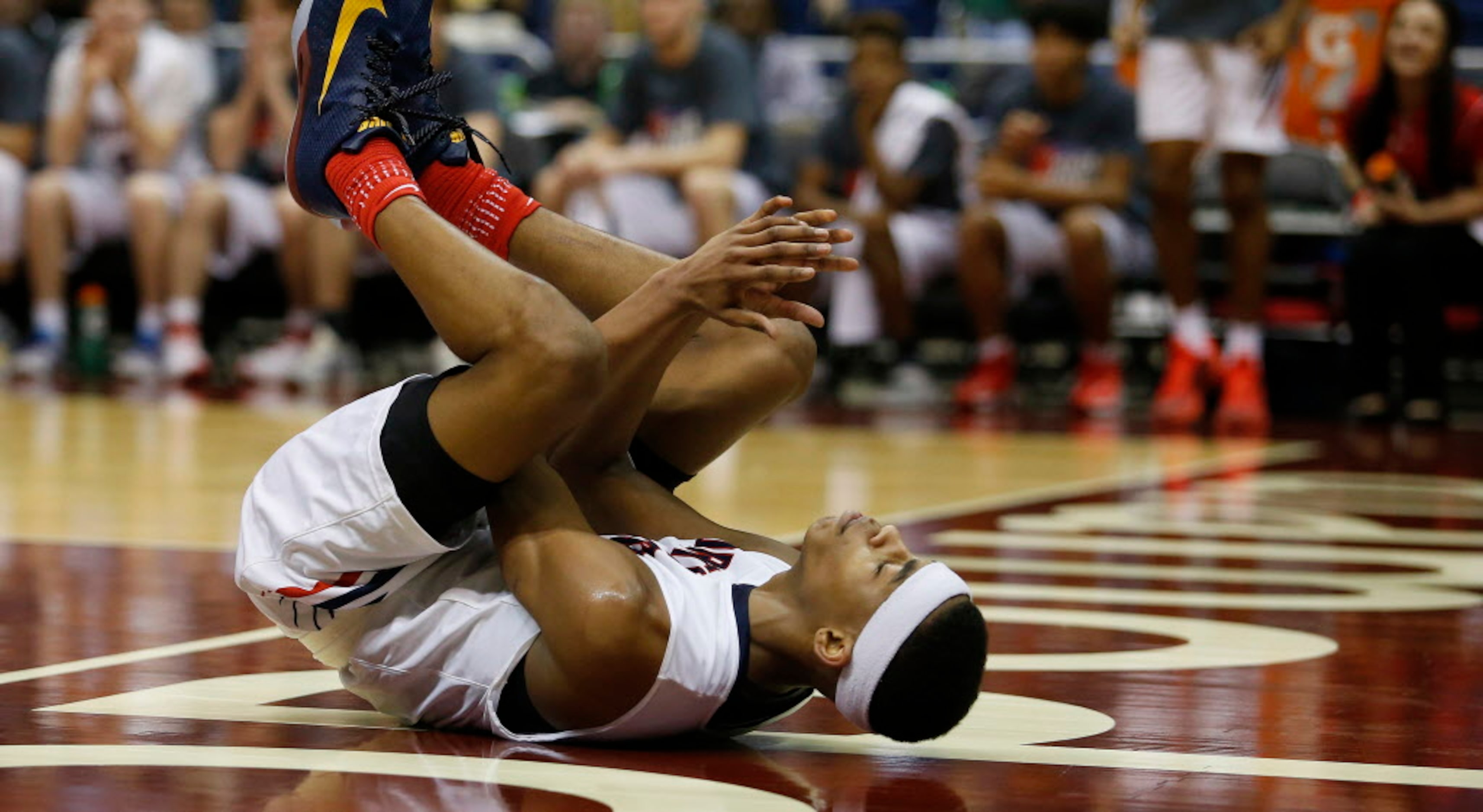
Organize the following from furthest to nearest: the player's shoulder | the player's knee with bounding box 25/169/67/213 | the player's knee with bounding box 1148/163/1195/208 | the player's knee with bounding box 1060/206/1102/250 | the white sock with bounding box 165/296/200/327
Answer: the player's shoulder, the player's knee with bounding box 25/169/67/213, the white sock with bounding box 165/296/200/327, the player's knee with bounding box 1060/206/1102/250, the player's knee with bounding box 1148/163/1195/208

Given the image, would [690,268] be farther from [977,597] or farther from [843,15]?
[843,15]

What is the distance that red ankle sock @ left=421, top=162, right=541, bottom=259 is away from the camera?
2.93m

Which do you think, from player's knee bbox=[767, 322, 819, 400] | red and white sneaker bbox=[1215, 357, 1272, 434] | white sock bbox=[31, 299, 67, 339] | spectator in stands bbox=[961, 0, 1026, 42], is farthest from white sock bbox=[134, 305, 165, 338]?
player's knee bbox=[767, 322, 819, 400]

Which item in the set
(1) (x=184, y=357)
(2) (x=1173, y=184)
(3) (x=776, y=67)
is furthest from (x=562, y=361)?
(3) (x=776, y=67)

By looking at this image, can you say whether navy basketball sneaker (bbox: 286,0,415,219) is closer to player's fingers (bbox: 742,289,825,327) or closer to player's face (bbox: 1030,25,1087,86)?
player's fingers (bbox: 742,289,825,327)

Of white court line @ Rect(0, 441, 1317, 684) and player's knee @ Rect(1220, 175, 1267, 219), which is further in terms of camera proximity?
player's knee @ Rect(1220, 175, 1267, 219)

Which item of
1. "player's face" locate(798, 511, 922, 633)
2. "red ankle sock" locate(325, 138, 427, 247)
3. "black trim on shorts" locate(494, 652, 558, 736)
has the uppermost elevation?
"red ankle sock" locate(325, 138, 427, 247)

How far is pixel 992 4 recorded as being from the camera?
11070 mm

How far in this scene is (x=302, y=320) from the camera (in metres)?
9.65

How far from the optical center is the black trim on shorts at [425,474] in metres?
2.35

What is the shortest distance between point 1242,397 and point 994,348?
1079 millimetres

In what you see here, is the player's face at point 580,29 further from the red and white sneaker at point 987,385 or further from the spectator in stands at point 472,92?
the red and white sneaker at point 987,385

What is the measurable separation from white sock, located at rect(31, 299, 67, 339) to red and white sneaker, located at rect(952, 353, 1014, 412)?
388 cm

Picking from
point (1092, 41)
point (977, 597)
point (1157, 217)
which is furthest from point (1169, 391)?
point (977, 597)
